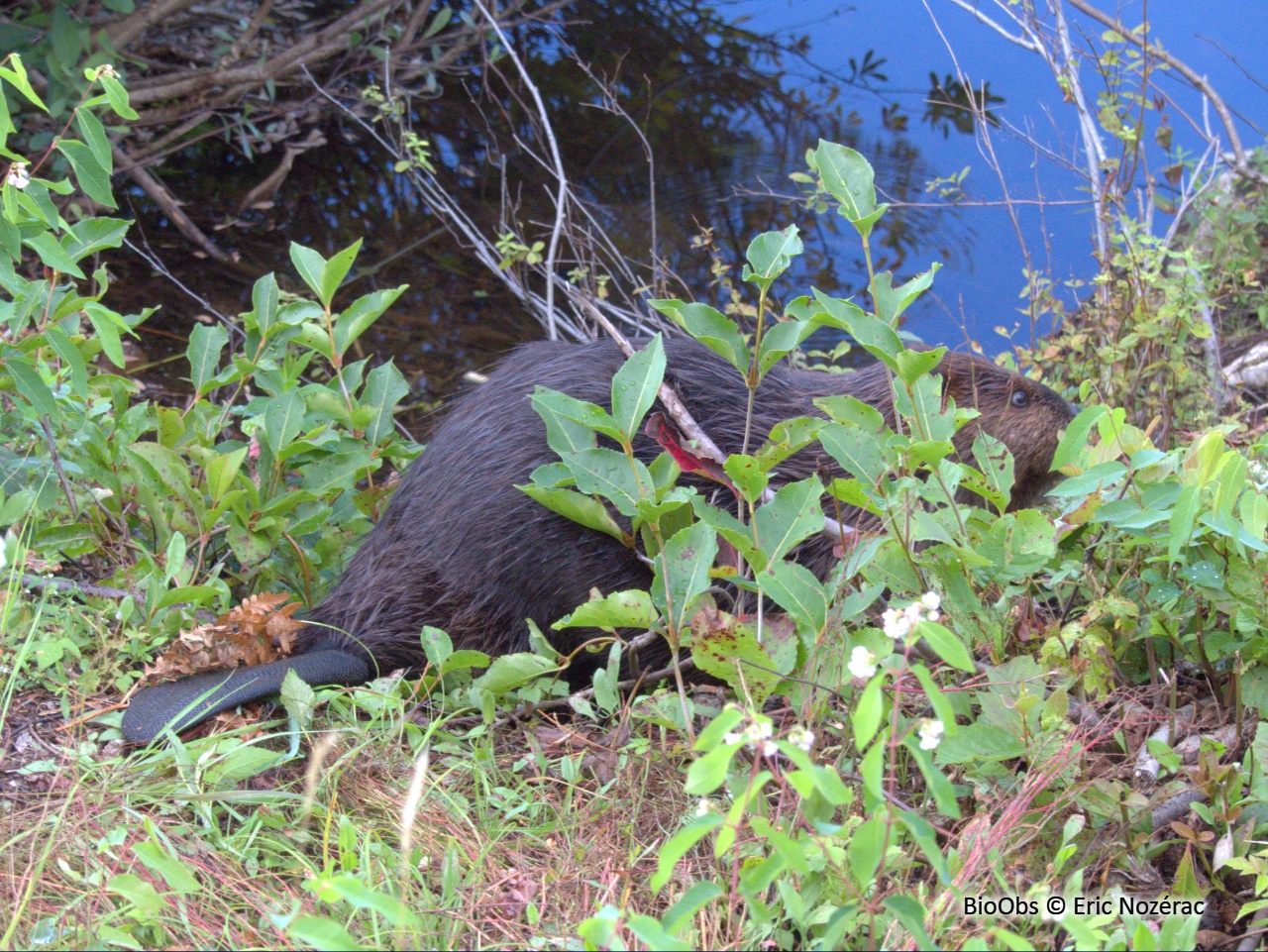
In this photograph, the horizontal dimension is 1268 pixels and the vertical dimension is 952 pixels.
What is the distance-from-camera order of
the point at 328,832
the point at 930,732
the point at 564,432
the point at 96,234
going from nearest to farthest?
the point at 930,732, the point at 328,832, the point at 564,432, the point at 96,234

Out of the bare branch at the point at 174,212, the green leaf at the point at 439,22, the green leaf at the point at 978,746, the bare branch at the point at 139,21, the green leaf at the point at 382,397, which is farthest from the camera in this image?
the green leaf at the point at 439,22

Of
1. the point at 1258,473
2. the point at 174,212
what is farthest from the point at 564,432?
the point at 174,212

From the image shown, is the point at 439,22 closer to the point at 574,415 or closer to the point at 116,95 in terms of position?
the point at 116,95

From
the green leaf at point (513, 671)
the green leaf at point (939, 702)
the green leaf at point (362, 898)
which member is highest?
the green leaf at point (939, 702)

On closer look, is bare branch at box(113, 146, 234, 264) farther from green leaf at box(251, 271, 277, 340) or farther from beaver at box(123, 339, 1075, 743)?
beaver at box(123, 339, 1075, 743)

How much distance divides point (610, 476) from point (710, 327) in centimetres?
26

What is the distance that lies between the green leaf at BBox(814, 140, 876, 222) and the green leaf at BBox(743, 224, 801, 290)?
0.09 m

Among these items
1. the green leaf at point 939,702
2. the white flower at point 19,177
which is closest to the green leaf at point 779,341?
the green leaf at point 939,702

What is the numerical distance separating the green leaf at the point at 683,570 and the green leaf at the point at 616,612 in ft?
0.07

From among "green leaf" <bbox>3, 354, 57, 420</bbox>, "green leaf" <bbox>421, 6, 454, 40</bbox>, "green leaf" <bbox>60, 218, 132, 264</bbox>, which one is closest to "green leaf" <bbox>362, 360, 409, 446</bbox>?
"green leaf" <bbox>60, 218, 132, 264</bbox>

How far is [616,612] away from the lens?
1.60m

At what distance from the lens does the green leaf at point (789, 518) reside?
1.61 meters

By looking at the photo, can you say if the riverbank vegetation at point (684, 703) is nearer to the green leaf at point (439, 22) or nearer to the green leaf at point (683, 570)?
the green leaf at point (683, 570)

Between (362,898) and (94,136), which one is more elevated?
(94,136)
